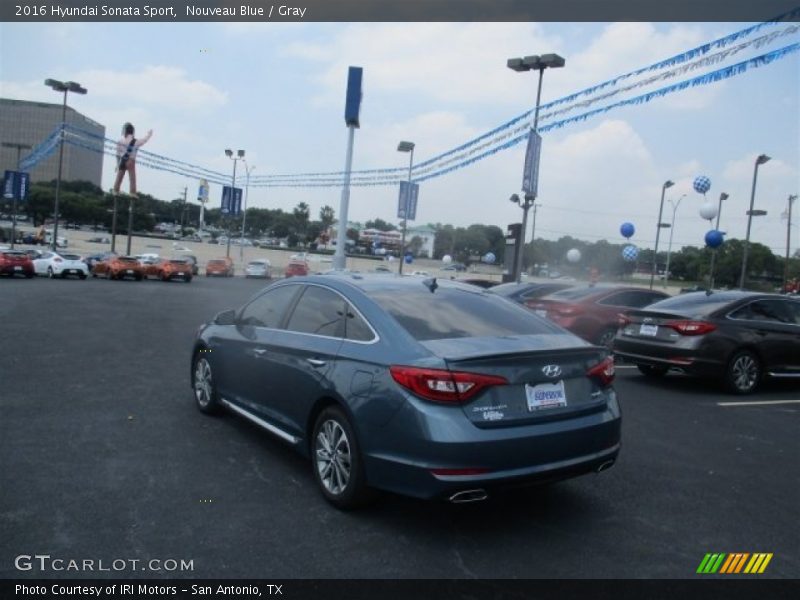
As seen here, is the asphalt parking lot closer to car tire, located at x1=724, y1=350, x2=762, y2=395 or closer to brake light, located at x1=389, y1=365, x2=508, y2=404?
brake light, located at x1=389, y1=365, x2=508, y2=404

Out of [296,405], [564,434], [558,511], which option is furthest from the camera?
[296,405]

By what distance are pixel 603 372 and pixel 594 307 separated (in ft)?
25.4

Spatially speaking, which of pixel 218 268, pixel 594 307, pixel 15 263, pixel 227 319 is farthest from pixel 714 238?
pixel 218 268

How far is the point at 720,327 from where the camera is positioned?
8602 mm

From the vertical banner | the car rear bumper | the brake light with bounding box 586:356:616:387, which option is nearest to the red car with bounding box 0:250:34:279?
the vertical banner

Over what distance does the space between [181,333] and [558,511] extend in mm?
9957

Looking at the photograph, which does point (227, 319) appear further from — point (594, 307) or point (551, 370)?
point (594, 307)

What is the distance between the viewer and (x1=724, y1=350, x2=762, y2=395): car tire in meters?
8.61

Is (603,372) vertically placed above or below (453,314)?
below

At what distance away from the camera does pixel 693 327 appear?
8.60 m

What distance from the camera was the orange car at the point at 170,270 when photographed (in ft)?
129

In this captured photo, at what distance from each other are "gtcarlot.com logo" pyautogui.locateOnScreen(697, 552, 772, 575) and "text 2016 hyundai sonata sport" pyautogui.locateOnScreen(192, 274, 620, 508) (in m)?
0.78
